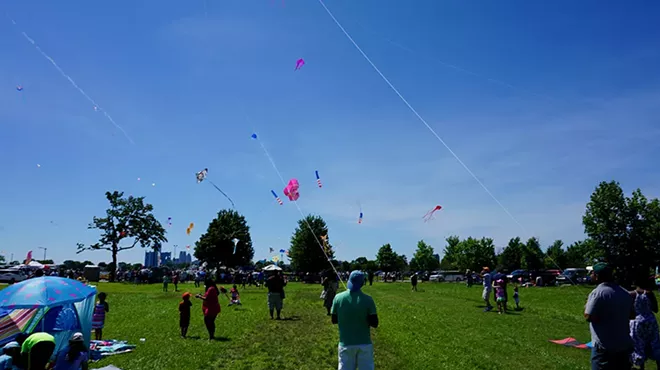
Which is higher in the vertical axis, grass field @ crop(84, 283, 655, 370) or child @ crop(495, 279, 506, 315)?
child @ crop(495, 279, 506, 315)

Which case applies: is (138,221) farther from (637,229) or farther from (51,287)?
(637,229)

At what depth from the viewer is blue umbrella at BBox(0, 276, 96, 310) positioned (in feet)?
30.7

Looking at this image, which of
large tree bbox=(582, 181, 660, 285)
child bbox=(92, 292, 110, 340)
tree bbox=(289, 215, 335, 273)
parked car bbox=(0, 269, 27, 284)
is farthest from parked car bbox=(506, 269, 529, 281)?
parked car bbox=(0, 269, 27, 284)

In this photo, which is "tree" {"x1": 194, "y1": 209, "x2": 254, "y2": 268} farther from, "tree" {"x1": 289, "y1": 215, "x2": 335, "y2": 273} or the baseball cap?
the baseball cap

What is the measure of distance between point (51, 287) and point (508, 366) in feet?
33.4

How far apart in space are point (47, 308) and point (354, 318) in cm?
712

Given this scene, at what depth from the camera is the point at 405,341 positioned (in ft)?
41.8

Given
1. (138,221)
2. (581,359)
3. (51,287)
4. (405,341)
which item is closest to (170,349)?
(51,287)

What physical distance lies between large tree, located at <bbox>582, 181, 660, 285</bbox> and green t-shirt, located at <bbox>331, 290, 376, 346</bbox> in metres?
66.6

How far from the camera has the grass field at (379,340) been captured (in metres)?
10.2

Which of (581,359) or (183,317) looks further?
(183,317)

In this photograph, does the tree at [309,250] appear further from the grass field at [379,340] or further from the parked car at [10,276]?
the grass field at [379,340]

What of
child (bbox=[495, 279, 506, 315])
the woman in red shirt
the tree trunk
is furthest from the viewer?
the tree trunk

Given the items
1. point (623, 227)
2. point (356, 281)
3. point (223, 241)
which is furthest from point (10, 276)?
point (623, 227)
